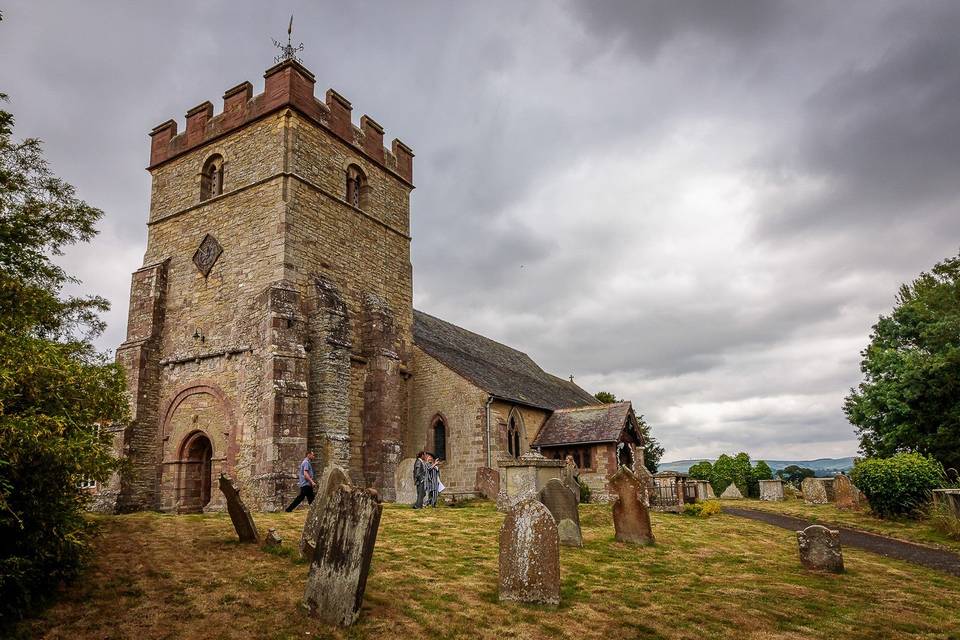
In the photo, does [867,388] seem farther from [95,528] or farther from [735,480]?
[95,528]

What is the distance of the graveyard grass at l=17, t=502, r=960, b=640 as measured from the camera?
6262 millimetres

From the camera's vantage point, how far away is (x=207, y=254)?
766 inches

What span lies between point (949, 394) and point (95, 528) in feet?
86.3

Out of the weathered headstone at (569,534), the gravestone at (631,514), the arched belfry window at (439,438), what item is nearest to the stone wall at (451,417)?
the arched belfry window at (439,438)

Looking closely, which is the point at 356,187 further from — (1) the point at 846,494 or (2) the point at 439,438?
(1) the point at 846,494

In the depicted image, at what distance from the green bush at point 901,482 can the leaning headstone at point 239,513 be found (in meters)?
17.5

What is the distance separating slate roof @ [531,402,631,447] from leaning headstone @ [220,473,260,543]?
16662mm

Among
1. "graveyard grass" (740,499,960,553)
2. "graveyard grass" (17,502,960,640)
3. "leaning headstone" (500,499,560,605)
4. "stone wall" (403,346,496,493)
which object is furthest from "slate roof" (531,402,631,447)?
"leaning headstone" (500,499,560,605)

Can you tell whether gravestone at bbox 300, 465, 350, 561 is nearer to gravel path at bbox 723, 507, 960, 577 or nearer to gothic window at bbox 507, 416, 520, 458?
gravel path at bbox 723, 507, 960, 577

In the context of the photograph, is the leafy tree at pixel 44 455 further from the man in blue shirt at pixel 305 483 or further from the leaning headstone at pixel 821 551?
the leaning headstone at pixel 821 551

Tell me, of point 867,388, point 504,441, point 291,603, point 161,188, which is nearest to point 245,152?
point 161,188

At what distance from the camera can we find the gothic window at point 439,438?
22734 millimetres

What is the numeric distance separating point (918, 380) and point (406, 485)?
19037 millimetres

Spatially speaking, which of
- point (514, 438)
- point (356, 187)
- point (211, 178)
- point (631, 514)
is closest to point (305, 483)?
point (631, 514)
